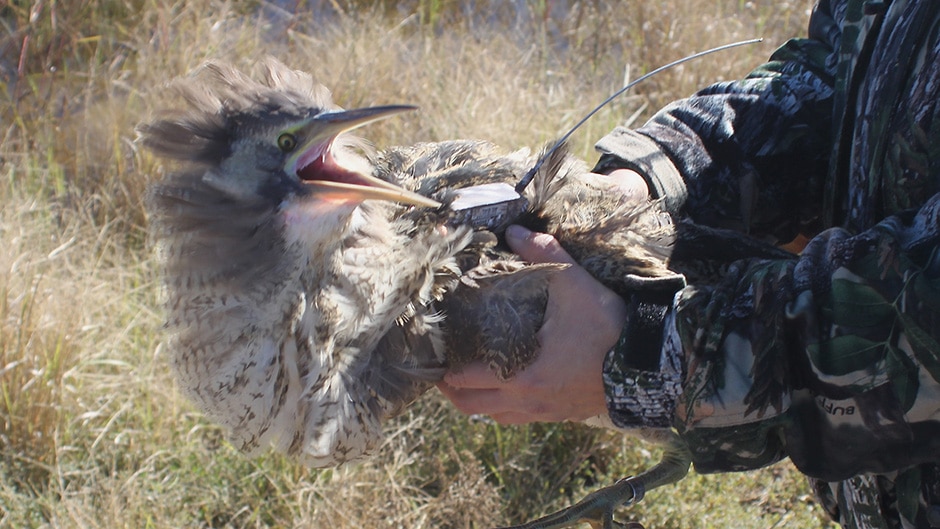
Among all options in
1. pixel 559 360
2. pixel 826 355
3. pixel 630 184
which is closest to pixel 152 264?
pixel 630 184

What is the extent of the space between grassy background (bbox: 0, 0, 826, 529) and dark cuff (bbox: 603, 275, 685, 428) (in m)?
1.73

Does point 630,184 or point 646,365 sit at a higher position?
point 630,184

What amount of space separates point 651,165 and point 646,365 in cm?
83

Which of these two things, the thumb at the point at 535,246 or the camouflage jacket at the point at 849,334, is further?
the thumb at the point at 535,246

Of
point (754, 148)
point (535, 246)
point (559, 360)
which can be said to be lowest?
point (559, 360)

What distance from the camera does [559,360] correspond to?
6.65 feet

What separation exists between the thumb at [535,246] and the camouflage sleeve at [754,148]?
42cm

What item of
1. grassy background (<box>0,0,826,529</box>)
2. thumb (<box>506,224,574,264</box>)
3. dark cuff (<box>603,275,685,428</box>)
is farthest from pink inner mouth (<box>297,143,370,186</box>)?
grassy background (<box>0,0,826,529</box>)

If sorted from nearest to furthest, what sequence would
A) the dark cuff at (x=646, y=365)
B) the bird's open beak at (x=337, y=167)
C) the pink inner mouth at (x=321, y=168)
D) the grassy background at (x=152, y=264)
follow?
the dark cuff at (x=646, y=365), the bird's open beak at (x=337, y=167), the pink inner mouth at (x=321, y=168), the grassy background at (x=152, y=264)

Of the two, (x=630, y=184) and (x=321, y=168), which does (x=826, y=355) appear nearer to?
(x=630, y=184)

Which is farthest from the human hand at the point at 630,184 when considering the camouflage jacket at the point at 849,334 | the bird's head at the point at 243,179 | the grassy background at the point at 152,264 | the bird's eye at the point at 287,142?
the grassy background at the point at 152,264

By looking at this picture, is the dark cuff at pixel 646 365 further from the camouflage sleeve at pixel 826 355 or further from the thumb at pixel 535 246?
the thumb at pixel 535 246

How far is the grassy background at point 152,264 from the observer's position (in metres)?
3.66

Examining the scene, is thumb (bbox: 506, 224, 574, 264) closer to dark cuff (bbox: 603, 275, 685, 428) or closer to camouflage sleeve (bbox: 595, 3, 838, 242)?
dark cuff (bbox: 603, 275, 685, 428)
